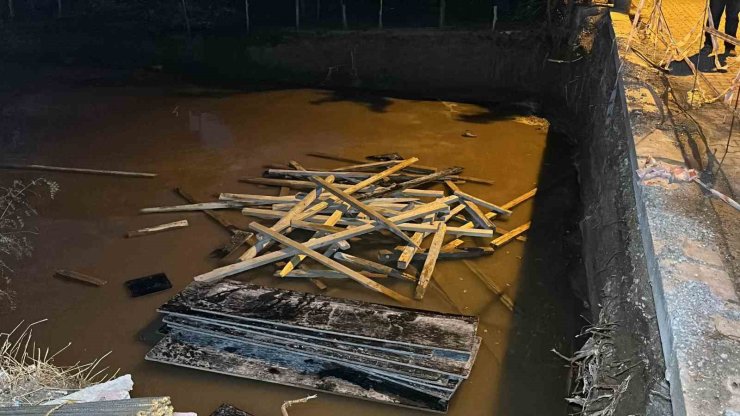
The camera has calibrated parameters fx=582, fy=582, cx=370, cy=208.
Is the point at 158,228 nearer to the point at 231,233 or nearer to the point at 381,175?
the point at 231,233

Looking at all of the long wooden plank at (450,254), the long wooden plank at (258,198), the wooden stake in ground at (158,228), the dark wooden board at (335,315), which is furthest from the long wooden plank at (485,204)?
the wooden stake in ground at (158,228)

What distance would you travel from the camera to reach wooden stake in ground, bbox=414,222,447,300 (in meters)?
5.34

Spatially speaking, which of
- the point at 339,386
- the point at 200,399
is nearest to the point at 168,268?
the point at 200,399

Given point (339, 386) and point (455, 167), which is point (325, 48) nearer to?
point (455, 167)

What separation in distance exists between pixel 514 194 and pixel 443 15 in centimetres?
489

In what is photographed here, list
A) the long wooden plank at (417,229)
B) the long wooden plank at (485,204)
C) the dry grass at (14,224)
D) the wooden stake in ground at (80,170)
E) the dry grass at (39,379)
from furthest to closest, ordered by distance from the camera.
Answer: the wooden stake in ground at (80,170), the long wooden plank at (485,204), the long wooden plank at (417,229), the dry grass at (14,224), the dry grass at (39,379)

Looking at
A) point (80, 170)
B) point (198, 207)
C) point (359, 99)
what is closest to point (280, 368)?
point (198, 207)

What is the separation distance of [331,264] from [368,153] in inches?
116

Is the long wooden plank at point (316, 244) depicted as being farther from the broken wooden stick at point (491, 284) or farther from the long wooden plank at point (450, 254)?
the broken wooden stick at point (491, 284)

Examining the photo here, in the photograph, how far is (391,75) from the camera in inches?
423

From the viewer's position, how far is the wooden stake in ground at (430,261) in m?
5.34

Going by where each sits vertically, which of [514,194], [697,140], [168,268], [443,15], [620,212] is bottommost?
[168,268]

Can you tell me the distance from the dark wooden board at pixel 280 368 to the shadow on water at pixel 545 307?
0.73 meters

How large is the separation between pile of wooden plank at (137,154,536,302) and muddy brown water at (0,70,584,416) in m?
0.15
